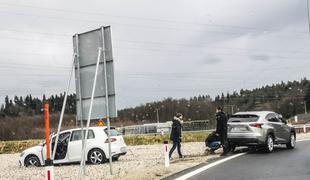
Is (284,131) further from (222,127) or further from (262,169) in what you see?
(262,169)

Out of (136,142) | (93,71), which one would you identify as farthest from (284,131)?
Result: (136,142)

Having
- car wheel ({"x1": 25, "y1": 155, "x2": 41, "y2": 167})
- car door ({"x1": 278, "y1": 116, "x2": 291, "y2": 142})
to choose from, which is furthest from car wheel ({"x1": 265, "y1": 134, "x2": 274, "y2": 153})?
car wheel ({"x1": 25, "y1": 155, "x2": 41, "y2": 167})

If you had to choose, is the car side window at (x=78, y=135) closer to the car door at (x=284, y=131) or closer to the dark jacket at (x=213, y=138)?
the dark jacket at (x=213, y=138)

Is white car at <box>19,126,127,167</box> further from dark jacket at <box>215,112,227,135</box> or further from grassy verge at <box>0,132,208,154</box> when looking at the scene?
grassy verge at <box>0,132,208,154</box>

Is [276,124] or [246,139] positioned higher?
[276,124]

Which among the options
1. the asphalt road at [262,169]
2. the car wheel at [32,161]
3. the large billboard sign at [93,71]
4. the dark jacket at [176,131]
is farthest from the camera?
the car wheel at [32,161]

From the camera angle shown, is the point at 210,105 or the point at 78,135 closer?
the point at 78,135

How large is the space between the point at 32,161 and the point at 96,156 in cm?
299

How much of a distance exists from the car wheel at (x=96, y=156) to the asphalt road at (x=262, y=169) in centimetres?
522

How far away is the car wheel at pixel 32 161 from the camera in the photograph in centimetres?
1866

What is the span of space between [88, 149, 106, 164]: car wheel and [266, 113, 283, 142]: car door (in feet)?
22.5

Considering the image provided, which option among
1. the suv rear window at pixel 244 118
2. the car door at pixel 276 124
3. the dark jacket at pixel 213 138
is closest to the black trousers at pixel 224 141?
the dark jacket at pixel 213 138

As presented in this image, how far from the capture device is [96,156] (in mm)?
17781

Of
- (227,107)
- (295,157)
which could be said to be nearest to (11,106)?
(227,107)
